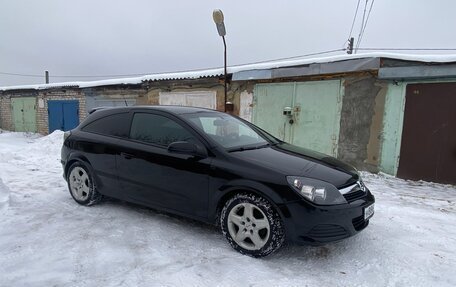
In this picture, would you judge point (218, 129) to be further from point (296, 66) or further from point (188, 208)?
point (296, 66)

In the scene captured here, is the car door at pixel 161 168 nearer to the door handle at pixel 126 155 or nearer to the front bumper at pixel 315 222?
the door handle at pixel 126 155

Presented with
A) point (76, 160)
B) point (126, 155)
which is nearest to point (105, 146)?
point (126, 155)

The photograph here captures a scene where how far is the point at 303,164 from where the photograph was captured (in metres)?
3.17

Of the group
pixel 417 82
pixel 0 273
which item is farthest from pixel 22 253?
pixel 417 82

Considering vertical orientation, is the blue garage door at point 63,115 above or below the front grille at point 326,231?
above

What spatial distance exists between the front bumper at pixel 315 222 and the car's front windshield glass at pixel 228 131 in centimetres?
96

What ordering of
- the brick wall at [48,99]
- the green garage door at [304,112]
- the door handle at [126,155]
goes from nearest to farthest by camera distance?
the door handle at [126,155] → the green garage door at [304,112] → the brick wall at [48,99]

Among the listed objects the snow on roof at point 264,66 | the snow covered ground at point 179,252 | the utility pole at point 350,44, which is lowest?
the snow covered ground at point 179,252

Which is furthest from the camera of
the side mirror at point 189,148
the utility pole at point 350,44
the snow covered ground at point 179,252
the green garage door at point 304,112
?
the utility pole at point 350,44

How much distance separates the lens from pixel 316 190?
9.28ft

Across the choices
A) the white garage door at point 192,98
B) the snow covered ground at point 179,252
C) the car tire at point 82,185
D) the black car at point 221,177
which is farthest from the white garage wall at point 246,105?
the car tire at point 82,185

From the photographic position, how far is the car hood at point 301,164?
2979 mm

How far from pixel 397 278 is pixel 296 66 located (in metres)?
5.58

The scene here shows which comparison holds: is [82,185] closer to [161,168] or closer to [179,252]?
[161,168]
